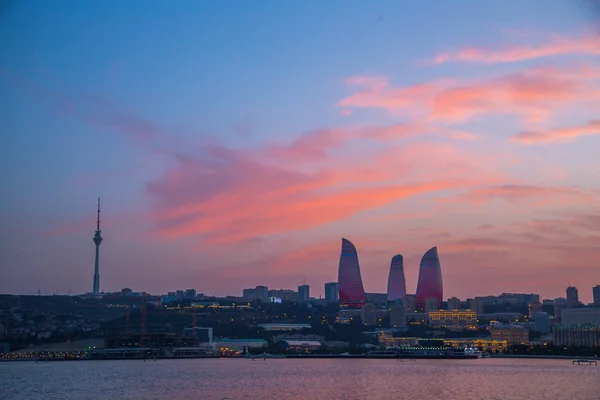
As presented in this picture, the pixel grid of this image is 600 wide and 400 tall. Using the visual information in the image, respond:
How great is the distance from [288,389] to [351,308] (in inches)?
3404

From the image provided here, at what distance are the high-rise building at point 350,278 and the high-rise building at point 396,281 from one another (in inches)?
747

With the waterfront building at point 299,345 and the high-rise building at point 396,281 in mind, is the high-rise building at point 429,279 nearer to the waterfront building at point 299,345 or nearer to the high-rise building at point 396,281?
the high-rise building at point 396,281

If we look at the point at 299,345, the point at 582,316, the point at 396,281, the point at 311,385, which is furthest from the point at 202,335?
the point at 311,385

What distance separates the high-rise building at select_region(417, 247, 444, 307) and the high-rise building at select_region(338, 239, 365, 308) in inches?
506

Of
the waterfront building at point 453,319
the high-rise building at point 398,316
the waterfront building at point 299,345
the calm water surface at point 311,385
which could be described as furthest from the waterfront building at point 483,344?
the calm water surface at point 311,385

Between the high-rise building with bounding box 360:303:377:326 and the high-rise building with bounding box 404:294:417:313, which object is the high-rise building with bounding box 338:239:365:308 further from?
the high-rise building with bounding box 404:294:417:313

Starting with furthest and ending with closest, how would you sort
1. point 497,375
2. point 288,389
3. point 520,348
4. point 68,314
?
point 68,314, point 520,348, point 497,375, point 288,389

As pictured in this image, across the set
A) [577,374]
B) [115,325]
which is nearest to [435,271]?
[115,325]

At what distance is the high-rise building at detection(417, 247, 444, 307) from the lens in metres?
138

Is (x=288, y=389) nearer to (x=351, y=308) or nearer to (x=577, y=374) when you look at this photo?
(x=577, y=374)

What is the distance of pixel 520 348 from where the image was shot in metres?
98.2

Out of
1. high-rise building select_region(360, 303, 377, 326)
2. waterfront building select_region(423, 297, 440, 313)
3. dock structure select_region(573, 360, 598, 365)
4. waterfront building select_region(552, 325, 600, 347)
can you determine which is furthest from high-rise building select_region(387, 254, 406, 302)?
dock structure select_region(573, 360, 598, 365)

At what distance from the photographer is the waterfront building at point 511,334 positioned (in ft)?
355

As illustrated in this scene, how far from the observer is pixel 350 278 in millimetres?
128375
